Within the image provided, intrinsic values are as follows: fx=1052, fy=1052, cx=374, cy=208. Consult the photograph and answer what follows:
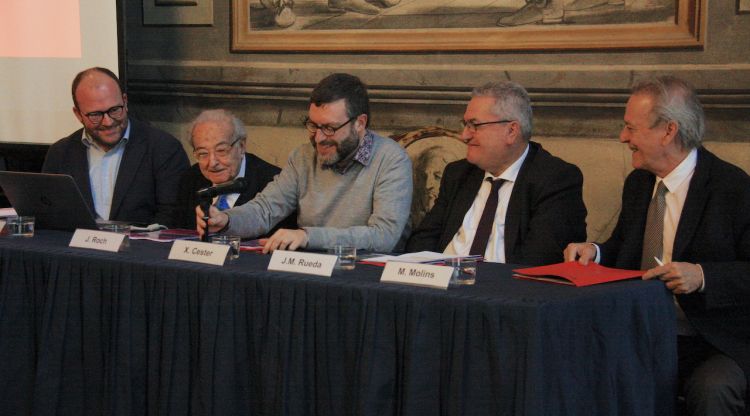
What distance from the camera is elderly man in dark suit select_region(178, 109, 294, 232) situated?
165 inches

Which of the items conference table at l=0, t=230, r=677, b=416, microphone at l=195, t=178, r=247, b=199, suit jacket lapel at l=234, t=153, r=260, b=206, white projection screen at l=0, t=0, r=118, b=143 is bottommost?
conference table at l=0, t=230, r=677, b=416

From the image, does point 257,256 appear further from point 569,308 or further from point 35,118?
point 35,118

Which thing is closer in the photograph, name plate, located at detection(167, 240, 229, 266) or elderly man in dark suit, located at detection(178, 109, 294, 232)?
name plate, located at detection(167, 240, 229, 266)

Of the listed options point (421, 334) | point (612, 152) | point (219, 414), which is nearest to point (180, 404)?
point (219, 414)

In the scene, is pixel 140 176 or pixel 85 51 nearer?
pixel 140 176

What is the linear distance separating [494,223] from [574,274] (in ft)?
3.25

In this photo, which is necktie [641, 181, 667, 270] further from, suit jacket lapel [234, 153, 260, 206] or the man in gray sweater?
suit jacket lapel [234, 153, 260, 206]

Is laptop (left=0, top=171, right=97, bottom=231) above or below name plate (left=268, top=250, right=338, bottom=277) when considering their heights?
above

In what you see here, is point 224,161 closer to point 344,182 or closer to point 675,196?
point 344,182

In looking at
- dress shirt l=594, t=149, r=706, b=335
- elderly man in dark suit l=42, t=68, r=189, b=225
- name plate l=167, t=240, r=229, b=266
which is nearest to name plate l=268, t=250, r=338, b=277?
name plate l=167, t=240, r=229, b=266

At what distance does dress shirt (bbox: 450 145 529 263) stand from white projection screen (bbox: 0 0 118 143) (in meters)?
2.35

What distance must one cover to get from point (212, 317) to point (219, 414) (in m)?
0.27

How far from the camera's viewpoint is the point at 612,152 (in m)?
4.42

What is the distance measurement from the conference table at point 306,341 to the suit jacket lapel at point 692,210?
0.39m
